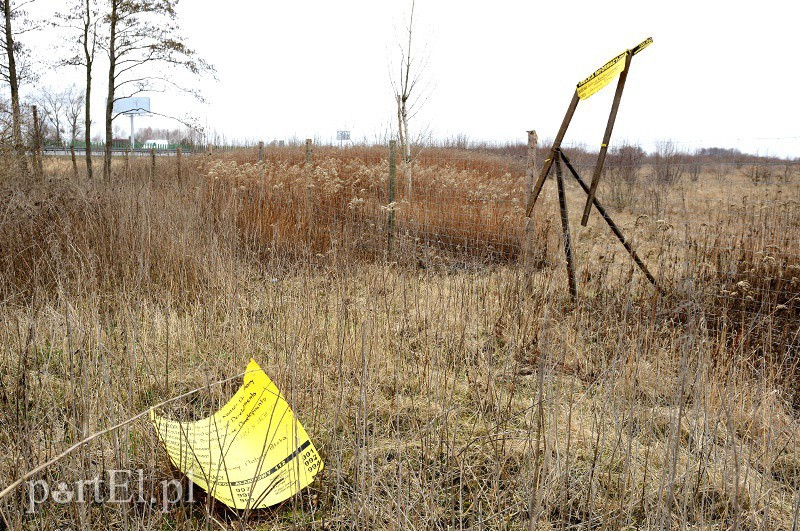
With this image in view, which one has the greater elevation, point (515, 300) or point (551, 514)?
point (515, 300)

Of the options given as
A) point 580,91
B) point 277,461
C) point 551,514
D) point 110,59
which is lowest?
point 551,514

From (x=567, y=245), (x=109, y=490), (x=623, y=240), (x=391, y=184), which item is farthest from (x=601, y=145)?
(x=109, y=490)

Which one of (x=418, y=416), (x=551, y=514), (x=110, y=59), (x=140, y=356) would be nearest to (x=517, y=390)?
(x=418, y=416)

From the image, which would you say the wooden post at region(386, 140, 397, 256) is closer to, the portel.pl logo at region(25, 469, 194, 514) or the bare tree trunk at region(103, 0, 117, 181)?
the portel.pl logo at region(25, 469, 194, 514)

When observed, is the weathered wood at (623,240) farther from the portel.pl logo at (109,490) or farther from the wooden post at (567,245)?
the portel.pl logo at (109,490)

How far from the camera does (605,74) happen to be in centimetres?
430

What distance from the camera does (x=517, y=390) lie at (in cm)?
324

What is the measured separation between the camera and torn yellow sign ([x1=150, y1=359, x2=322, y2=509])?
80.0 inches

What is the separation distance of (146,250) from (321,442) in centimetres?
272

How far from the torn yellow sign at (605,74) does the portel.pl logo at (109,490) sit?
12.8 ft

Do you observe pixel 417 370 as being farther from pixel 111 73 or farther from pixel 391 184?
pixel 111 73

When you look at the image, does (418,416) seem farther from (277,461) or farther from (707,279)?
(707,279)

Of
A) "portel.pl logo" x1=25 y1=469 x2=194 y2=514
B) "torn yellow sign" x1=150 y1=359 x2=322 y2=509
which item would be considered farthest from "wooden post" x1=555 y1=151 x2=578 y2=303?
"portel.pl logo" x1=25 y1=469 x2=194 y2=514

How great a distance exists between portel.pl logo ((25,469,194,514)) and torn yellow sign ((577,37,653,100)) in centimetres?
390
